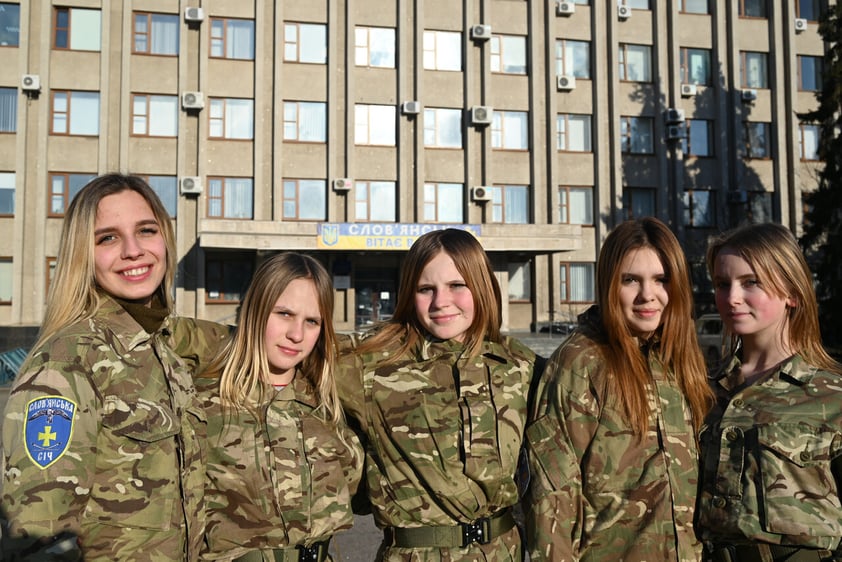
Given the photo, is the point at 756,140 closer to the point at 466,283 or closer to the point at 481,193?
the point at 481,193

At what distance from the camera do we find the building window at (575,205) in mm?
27438

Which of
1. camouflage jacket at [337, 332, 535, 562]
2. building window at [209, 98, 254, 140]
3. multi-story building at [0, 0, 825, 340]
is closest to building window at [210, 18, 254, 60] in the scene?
multi-story building at [0, 0, 825, 340]

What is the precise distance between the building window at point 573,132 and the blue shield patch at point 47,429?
27026 millimetres

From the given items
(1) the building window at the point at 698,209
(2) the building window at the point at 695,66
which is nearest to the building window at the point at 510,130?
(2) the building window at the point at 695,66

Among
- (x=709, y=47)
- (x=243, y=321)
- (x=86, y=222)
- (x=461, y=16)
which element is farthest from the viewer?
(x=709, y=47)

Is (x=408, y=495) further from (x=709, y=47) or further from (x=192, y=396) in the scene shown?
(x=709, y=47)

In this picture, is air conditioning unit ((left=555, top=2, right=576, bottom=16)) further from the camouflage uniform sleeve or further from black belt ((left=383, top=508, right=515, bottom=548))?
black belt ((left=383, top=508, right=515, bottom=548))

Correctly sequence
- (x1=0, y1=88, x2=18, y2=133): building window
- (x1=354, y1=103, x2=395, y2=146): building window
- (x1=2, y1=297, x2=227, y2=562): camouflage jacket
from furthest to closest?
(x1=354, y1=103, x2=395, y2=146): building window
(x1=0, y1=88, x2=18, y2=133): building window
(x1=2, y1=297, x2=227, y2=562): camouflage jacket

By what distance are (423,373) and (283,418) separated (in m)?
0.69

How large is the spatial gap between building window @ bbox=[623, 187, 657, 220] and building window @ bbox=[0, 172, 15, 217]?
24.6 metres

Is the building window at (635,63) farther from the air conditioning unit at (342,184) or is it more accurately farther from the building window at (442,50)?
the air conditioning unit at (342,184)

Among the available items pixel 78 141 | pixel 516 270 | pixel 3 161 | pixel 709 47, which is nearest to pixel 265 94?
pixel 78 141

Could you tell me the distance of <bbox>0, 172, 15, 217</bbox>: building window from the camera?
80.4 ft

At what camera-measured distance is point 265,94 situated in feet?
83.8
